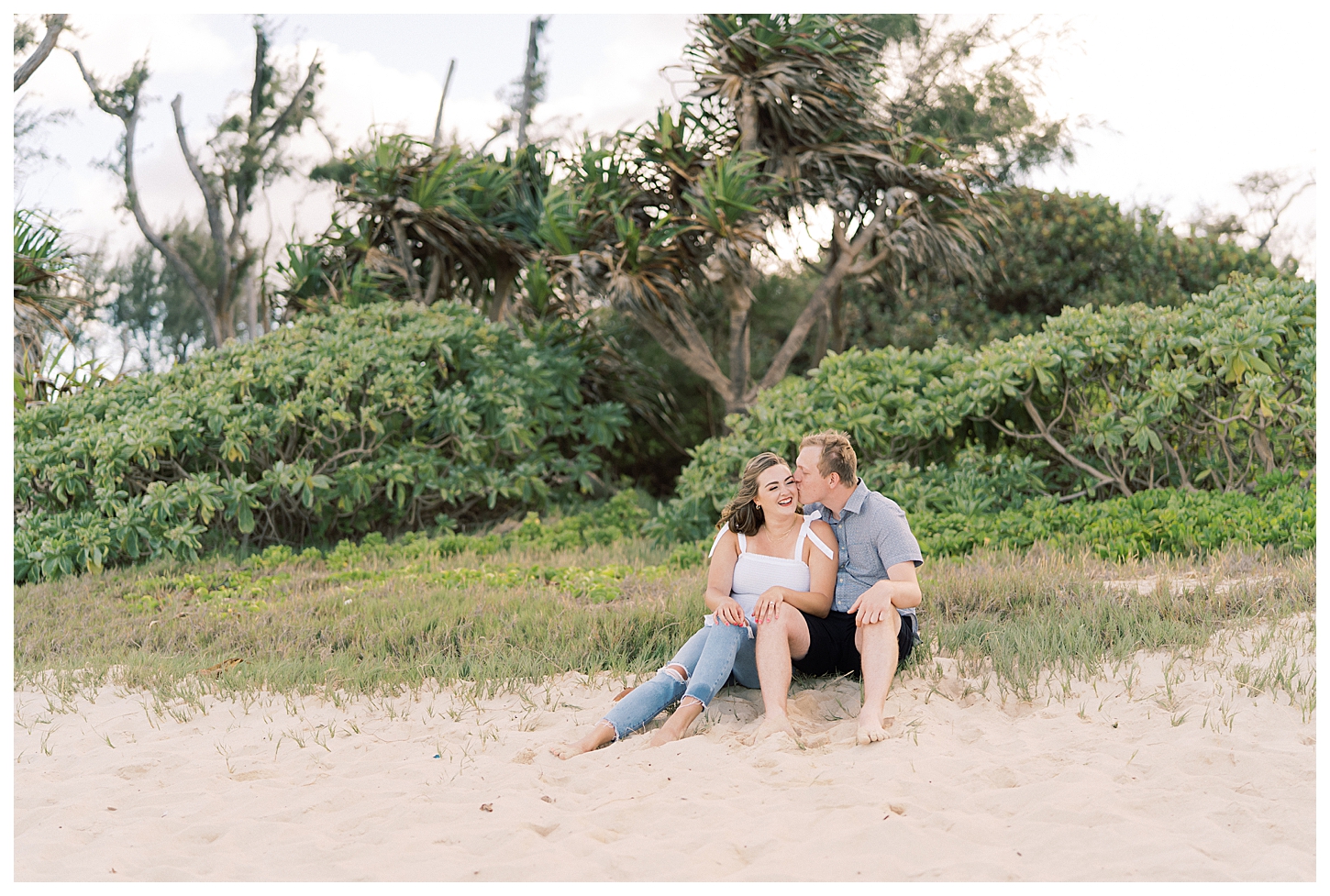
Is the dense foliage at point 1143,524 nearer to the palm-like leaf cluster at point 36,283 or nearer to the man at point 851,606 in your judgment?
the man at point 851,606

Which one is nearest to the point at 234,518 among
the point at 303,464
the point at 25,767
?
the point at 303,464

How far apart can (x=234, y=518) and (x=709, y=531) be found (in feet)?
14.3

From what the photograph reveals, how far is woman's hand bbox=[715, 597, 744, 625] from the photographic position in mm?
3840

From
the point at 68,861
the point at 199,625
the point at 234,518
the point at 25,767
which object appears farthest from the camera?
the point at 234,518

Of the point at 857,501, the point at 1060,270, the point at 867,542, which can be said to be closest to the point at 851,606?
the point at 867,542

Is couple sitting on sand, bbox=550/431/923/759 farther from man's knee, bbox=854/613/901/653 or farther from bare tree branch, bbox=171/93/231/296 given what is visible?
bare tree branch, bbox=171/93/231/296

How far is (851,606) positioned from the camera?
13.2ft

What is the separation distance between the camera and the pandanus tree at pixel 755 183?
9.28m

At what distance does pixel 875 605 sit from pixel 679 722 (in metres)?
0.89

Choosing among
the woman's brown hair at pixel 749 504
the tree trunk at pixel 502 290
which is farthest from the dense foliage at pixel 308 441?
the woman's brown hair at pixel 749 504

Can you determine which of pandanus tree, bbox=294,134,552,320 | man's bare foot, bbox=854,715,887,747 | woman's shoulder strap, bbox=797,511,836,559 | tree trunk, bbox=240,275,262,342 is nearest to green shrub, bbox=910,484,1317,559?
woman's shoulder strap, bbox=797,511,836,559

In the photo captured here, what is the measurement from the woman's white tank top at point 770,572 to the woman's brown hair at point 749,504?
132mm

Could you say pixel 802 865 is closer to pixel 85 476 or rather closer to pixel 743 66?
pixel 85 476

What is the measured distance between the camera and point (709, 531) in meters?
7.89
